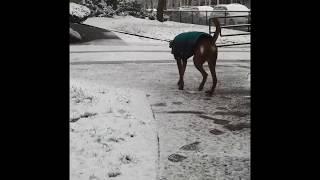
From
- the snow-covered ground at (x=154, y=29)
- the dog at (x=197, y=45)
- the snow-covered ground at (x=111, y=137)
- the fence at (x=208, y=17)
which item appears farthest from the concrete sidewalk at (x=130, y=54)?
the fence at (x=208, y=17)

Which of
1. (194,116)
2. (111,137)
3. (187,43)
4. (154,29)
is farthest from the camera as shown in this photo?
(154,29)

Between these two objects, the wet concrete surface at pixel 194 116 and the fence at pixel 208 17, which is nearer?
the wet concrete surface at pixel 194 116

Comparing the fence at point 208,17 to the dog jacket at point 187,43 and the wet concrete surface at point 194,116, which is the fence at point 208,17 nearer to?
the wet concrete surface at point 194,116

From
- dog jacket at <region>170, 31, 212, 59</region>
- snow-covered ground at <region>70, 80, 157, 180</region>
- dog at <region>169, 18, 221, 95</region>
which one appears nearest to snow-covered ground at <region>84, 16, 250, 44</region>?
dog at <region>169, 18, 221, 95</region>

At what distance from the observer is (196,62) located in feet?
25.5

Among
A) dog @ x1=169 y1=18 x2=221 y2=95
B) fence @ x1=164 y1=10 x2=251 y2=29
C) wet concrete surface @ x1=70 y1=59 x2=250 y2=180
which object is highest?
fence @ x1=164 y1=10 x2=251 y2=29

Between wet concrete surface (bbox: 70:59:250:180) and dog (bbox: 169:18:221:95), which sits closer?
wet concrete surface (bbox: 70:59:250:180)

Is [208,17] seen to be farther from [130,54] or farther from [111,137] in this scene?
[111,137]

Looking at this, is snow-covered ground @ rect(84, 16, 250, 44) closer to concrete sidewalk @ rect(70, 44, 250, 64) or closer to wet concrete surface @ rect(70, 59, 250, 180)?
concrete sidewalk @ rect(70, 44, 250, 64)

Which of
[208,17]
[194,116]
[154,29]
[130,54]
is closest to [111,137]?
[194,116]
